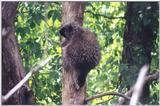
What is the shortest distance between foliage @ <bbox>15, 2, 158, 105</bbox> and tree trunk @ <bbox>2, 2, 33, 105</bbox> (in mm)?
1696

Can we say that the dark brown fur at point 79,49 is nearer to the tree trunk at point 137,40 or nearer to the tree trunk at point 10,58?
the tree trunk at point 10,58

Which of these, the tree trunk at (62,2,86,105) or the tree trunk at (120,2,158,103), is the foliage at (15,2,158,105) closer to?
the tree trunk at (120,2,158,103)

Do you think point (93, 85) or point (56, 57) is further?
point (93, 85)

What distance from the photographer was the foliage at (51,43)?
20.8 feet

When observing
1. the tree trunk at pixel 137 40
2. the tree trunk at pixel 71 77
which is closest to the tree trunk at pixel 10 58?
the tree trunk at pixel 71 77

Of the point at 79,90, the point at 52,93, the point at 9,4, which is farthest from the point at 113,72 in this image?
the point at 9,4

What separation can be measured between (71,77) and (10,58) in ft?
1.93

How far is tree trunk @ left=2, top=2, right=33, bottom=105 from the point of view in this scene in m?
4.17

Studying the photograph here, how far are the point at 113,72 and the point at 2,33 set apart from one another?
273cm

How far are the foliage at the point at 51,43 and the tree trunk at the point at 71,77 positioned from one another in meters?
1.40

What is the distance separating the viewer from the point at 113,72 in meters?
6.51

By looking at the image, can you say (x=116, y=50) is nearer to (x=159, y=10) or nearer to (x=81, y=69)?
(x=159, y=10)

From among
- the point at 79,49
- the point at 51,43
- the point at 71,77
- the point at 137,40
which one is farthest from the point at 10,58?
the point at 137,40

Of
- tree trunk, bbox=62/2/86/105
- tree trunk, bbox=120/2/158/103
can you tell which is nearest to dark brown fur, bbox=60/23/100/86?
tree trunk, bbox=62/2/86/105
